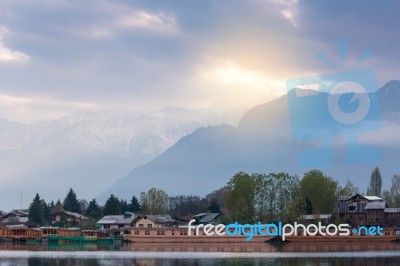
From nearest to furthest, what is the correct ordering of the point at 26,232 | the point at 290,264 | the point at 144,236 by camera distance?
the point at 290,264 → the point at 144,236 → the point at 26,232

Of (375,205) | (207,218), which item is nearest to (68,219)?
(207,218)

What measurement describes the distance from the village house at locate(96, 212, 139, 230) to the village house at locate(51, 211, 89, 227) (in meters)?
10.2

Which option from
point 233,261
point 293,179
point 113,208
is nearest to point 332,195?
point 293,179

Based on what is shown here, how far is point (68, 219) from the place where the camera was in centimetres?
16862

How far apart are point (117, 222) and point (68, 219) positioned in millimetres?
20960

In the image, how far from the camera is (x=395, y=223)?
5428 inches

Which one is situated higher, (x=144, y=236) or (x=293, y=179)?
(x=293, y=179)

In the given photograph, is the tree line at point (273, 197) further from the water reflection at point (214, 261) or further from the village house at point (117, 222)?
the water reflection at point (214, 261)

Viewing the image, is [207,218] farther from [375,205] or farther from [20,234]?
[20,234]

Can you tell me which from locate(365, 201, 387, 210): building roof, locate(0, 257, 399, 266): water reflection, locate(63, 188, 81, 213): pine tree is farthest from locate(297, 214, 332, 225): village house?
locate(63, 188, 81, 213): pine tree

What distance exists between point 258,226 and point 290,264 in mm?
52288

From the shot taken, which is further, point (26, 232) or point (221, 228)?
point (26, 232)

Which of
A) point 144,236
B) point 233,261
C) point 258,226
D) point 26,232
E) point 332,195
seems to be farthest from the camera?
point 332,195

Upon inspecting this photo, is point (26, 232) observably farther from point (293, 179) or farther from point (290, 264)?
point (290, 264)
